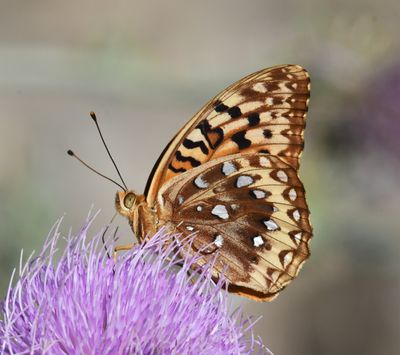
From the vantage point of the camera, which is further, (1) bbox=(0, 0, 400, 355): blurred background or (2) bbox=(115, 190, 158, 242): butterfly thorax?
(1) bbox=(0, 0, 400, 355): blurred background

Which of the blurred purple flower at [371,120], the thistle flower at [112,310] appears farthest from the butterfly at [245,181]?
the blurred purple flower at [371,120]

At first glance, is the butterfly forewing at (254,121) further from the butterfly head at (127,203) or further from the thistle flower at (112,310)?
the thistle flower at (112,310)

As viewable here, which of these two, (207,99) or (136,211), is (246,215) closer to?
(136,211)

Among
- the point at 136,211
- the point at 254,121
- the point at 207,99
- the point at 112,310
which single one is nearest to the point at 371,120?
the point at 207,99

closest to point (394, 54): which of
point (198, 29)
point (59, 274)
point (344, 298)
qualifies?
point (344, 298)

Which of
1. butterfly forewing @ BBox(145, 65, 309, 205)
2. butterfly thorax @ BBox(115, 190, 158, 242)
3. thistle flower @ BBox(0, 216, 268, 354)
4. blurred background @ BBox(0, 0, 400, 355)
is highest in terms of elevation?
butterfly forewing @ BBox(145, 65, 309, 205)

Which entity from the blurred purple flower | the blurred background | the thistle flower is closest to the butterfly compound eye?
the thistle flower

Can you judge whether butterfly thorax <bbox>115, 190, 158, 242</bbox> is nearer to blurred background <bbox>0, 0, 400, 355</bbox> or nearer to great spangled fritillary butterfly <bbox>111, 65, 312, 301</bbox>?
great spangled fritillary butterfly <bbox>111, 65, 312, 301</bbox>
